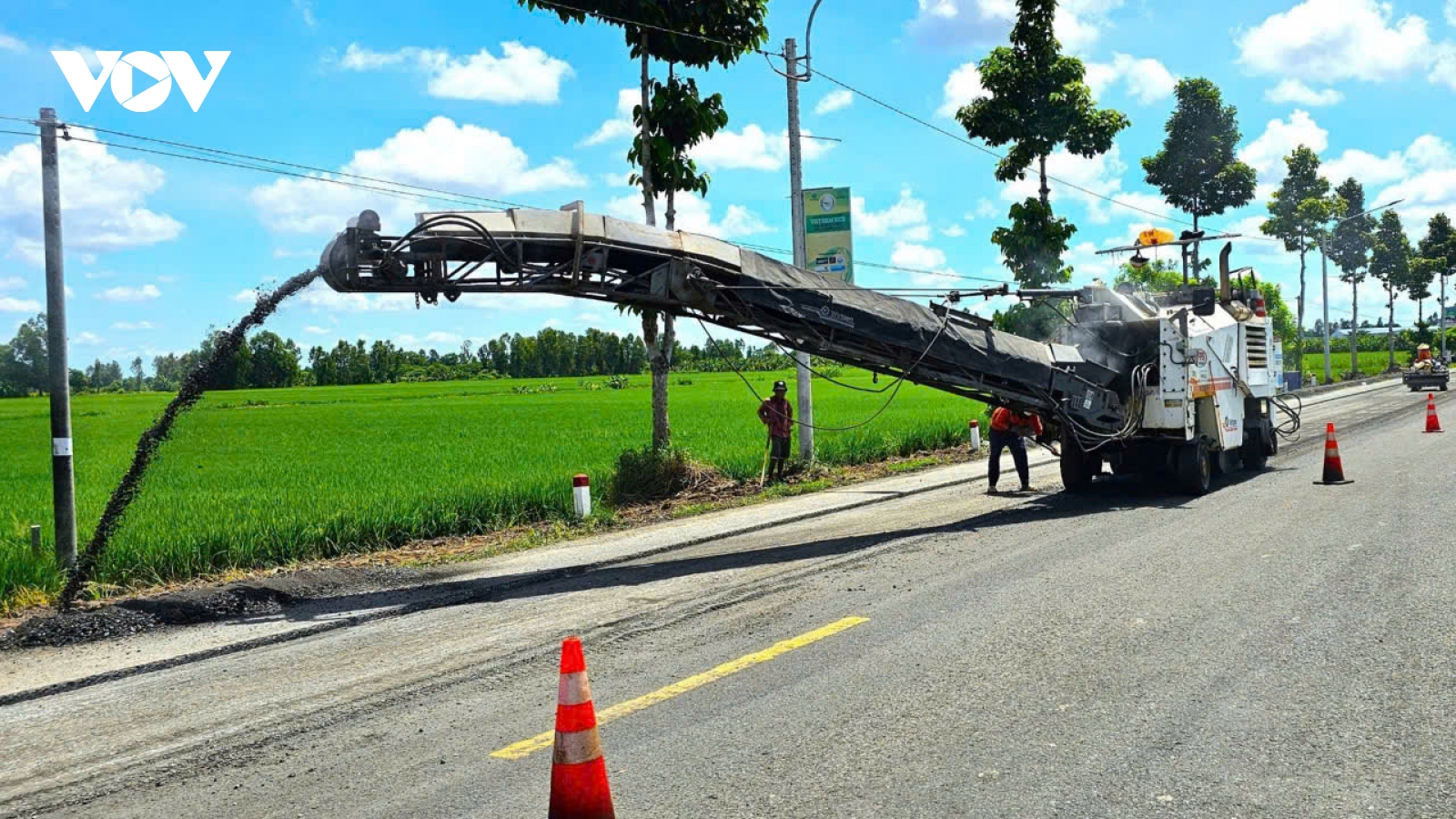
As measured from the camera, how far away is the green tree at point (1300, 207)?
164 ft

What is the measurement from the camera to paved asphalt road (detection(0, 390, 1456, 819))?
4.45m

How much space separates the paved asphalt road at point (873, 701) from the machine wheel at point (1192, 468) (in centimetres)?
379

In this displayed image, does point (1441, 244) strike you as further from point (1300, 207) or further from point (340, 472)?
point (340, 472)

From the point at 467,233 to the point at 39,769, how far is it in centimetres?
515

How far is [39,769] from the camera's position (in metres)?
5.22

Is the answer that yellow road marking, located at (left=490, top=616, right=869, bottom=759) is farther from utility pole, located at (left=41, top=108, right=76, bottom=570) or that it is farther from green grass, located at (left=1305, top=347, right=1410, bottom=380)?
green grass, located at (left=1305, top=347, right=1410, bottom=380)

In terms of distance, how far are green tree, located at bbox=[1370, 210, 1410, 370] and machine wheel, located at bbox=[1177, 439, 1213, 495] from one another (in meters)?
59.1

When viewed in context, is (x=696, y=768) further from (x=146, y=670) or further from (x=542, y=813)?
(x=146, y=670)

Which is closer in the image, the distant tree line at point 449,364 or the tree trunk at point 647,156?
the tree trunk at point 647,156

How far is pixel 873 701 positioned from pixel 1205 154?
1435 inches

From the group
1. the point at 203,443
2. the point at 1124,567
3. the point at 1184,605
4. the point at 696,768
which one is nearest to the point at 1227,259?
the point at 1124,567

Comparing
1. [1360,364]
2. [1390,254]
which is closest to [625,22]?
[1390,254]

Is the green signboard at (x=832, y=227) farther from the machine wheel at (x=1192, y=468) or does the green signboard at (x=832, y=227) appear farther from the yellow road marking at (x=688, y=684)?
the yellow road marking at (x=688, y=684)

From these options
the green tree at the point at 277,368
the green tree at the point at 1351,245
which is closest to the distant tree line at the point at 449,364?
the green tree at the point at 277,368
